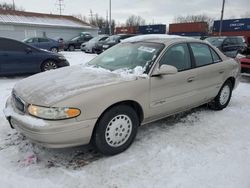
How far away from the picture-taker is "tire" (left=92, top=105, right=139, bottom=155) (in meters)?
3.37

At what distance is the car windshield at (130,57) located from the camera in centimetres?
408

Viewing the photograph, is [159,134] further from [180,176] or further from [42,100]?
[42,100]

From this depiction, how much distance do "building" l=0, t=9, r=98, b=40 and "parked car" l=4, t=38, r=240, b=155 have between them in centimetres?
2749

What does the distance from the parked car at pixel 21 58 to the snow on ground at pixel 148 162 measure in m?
4.25

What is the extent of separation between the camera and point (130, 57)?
4.33 metres

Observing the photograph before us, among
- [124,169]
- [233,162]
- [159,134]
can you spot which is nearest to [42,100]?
[124,169]

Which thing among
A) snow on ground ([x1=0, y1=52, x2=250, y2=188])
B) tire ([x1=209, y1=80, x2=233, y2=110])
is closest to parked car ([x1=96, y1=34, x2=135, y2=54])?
tire ([x1=209, y1=80, x2=233, y2=110])

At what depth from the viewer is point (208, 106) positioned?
18.7 ft

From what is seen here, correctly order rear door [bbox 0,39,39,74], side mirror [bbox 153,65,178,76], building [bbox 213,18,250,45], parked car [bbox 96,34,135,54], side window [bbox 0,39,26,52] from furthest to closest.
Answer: building [bbox 213,18,250,45] → parked car [bbox 96,34,135,54] → side window [bbox 0,39,26,52] → rear door [bbox 0,39,39,74] → side mirror [bbox 153,65,178,76]

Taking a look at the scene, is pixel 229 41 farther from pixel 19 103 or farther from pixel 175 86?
pixel 19 103

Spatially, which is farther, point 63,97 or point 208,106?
point 208,106

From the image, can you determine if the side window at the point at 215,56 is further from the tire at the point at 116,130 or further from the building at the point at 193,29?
the building at the point at 193,29

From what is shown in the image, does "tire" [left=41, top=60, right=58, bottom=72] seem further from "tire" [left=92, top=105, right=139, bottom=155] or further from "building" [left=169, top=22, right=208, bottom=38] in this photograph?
"building" [left=169, top=22, right=208, bottom=38]

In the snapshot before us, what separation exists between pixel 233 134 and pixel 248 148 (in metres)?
0.51
